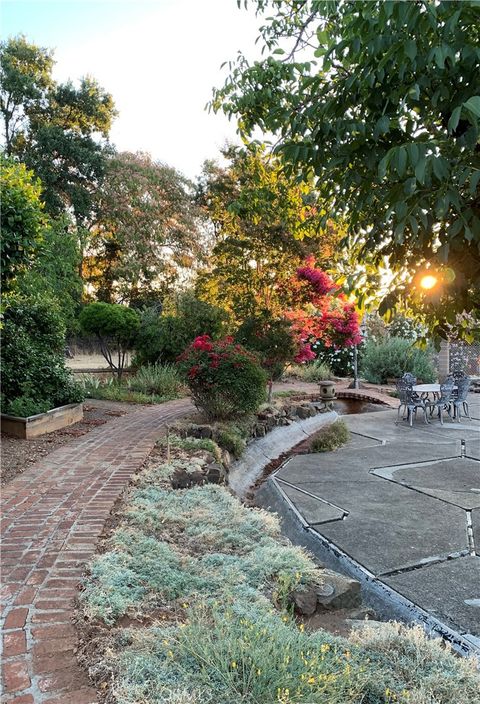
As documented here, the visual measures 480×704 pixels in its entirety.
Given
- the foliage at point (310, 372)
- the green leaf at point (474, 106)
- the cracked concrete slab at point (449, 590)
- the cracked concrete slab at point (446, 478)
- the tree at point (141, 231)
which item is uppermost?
the tree at point (141, 231)

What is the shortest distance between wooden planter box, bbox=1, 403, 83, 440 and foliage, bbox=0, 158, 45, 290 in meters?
2.24

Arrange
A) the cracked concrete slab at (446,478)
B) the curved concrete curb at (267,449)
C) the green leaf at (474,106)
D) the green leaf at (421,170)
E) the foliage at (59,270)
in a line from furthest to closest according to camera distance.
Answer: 1. the foliage at (59,270)
2. the curved concrete curb at (267,449)
3. the cracked concrete slab at (446,478)
4. the green leaf at (421,170)
5. the green leaf at (474,106)

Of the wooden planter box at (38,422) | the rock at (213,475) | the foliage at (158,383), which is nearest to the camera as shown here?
the rock at (213,475)

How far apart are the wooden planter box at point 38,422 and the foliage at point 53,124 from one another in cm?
1163

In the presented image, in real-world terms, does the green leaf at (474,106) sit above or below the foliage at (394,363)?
above

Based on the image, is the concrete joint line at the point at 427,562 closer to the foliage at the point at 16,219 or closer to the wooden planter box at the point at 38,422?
the foliage at the point at 16,219

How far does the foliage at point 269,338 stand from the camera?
9461mm

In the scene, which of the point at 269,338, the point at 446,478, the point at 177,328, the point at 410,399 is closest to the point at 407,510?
the point at 446,478

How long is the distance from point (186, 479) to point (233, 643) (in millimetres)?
2830

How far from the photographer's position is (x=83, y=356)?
19.1m

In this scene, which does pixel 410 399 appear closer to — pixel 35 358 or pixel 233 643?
pixel 35 358

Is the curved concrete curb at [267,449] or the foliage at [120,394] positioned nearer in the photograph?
the curved concrete curb at [267,449]

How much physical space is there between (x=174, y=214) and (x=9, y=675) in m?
17.8

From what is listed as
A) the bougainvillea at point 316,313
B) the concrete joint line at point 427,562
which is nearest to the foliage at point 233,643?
the concrete joint line at point 427,562
